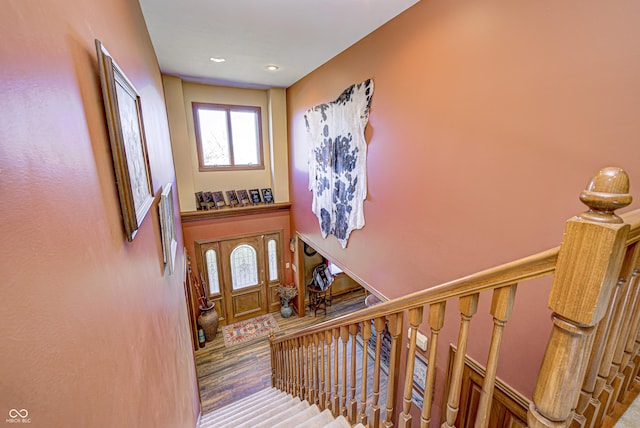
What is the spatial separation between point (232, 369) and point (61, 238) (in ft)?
16.7

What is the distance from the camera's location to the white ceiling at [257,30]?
89.4 inches

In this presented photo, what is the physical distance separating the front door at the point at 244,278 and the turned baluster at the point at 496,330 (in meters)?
5.16

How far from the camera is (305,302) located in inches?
250

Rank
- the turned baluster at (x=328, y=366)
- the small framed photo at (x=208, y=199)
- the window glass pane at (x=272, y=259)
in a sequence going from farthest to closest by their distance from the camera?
1. the window glass pane at (x=272, y=259)
2. the small framed photo at (x=208, y=199)
3. the turned baluster at (x=328, y=366)

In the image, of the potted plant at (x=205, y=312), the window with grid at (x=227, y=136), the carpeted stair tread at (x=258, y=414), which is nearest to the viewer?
the carpeted stair tread at (x=258, y=414)

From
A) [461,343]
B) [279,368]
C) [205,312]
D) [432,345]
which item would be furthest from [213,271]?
[461,343]

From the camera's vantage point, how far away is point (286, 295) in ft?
19.4

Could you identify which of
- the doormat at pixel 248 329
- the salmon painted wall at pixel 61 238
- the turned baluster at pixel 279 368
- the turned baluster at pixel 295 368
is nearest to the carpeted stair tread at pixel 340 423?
the turned baluster at pixel 295 368

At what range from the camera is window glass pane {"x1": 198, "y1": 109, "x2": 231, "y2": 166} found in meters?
4.98

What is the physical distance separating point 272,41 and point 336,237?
2.55 m

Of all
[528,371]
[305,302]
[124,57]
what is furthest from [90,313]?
[305,302]

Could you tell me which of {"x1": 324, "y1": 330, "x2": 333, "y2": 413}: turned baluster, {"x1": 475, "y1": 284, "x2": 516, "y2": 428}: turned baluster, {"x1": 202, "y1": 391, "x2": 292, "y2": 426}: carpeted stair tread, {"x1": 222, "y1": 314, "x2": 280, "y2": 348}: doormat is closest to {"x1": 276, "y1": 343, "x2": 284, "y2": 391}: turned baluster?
{"x1": 202, "y1": 391, "x2": 292, "y2": 426}: carpeted stair tread

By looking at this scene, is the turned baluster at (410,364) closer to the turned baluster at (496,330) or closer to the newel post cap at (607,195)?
the turned baluster at (496,330)

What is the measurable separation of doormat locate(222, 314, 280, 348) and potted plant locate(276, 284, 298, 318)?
1.00 ft
